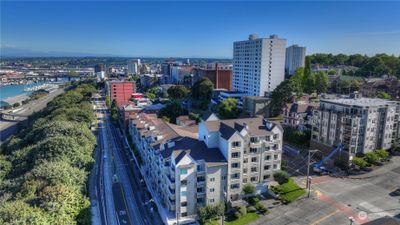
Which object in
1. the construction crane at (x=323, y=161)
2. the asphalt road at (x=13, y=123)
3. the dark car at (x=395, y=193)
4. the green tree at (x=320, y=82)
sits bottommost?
the asphalt road at (x=13, y=123)

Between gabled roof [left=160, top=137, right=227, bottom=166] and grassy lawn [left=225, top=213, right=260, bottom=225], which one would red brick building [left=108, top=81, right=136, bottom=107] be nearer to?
gabled roof [left=160, top=137, right=227, bottom=166]

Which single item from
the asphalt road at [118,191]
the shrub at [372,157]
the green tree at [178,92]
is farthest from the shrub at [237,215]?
the green tree at [178,92]

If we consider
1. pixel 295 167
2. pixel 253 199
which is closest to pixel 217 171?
pixel 253 199

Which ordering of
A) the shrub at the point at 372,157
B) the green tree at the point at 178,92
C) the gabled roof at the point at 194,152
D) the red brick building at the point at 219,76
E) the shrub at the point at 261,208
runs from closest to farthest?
1. the gabled roof at the point at 194,152
2. the shrub at the point at 261,208
3. the shrub at the point at 372,157
4. the green tree at the point at 178,92
5. the red brick building at the point at 219,76

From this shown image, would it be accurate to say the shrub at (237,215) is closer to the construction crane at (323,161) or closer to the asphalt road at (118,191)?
the asphalt road at (118,191)

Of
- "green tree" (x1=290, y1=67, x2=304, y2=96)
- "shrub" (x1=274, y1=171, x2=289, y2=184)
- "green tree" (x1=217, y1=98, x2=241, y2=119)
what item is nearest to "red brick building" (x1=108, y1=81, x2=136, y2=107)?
"green tree" (x1=217, y1=98, x2=241, y2=119)

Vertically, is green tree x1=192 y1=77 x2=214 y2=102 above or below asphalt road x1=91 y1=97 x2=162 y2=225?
above
